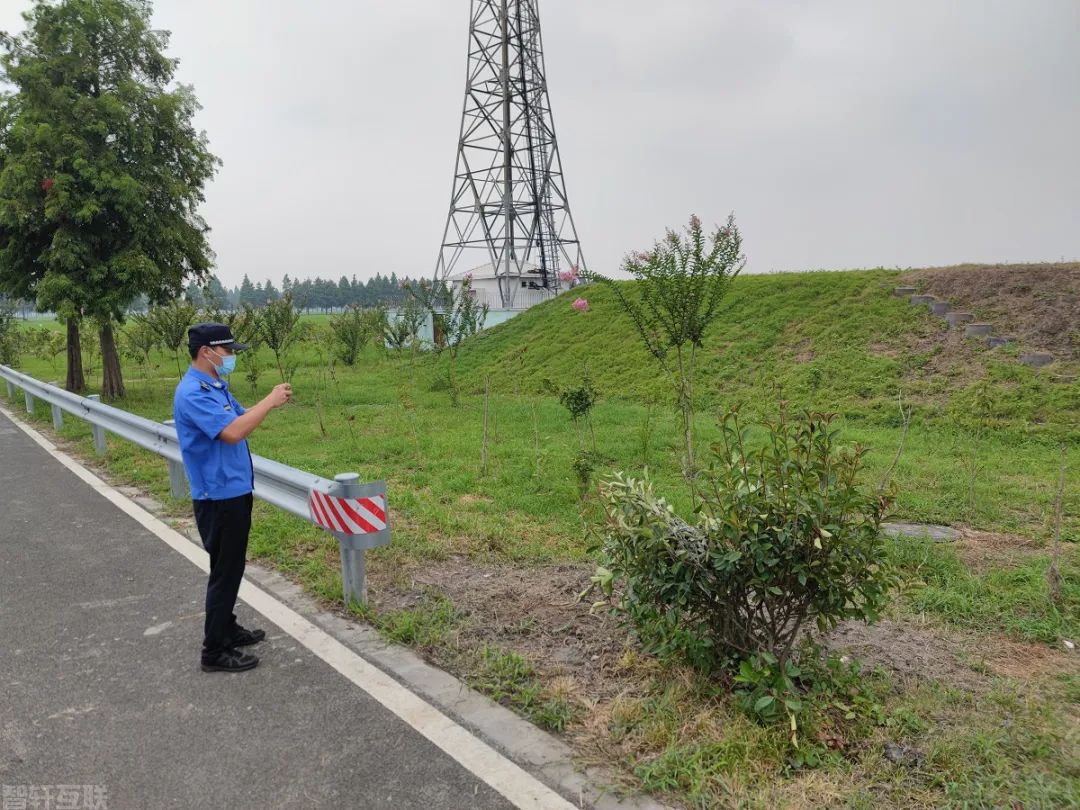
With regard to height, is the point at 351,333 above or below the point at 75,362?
above

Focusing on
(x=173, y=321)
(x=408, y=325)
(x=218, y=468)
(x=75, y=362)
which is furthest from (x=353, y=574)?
(x=75, y=362)

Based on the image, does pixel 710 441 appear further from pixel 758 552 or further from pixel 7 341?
pixel 7 341

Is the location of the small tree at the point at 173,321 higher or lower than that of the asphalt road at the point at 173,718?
higher

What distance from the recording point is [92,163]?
48.7 feet

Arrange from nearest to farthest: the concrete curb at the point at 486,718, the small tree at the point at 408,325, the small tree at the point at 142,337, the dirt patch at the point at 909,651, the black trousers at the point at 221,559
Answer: the concrete curb at the point at 486,718
the dirt patch at the point at 909,651
the black trousers at the point at 221,559
the small tree at the point at 408,325
the small tree at the point at 142,337

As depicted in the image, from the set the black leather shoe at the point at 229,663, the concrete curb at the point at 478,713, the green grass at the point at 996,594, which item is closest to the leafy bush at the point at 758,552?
the concrete curb at the point at 478,713

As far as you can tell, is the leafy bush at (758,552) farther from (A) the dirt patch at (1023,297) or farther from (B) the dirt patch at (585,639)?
(A) the dirt patch at (1023,297)

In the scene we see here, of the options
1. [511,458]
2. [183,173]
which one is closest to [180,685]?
[511,458]

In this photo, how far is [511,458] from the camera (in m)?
8.85

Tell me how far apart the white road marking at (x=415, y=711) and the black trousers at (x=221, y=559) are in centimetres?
43

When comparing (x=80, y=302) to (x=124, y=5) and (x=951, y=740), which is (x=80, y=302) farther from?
(x=951, y=740)

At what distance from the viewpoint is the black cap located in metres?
3.58

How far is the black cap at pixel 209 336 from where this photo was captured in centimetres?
358

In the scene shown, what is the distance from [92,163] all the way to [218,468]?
14.7 m
